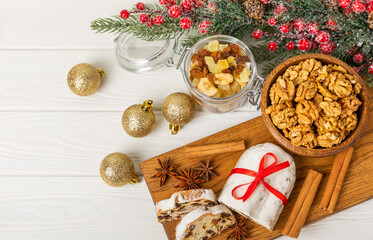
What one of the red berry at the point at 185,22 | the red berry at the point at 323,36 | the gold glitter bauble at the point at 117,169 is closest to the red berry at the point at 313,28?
the red berry at the point at 323,36

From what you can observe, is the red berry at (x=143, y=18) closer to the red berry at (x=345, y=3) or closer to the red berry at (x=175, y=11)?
the red berry at (x=175, y=11)

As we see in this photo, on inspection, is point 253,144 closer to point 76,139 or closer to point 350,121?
point 350,121

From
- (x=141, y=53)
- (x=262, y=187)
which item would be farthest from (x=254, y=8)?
(x=262, y=187)

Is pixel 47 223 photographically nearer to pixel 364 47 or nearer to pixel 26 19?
pixel 26 19

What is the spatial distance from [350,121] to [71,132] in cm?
102

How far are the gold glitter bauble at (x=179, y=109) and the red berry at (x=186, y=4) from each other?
302 mm

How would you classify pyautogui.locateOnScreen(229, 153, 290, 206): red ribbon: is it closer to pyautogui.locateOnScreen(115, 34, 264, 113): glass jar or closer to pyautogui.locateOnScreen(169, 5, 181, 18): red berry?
pyautogui.locateOnScreen(115, 34, 264, 113): glass jar

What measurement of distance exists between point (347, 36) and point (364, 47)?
0.07 m

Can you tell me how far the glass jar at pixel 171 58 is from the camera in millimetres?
1253

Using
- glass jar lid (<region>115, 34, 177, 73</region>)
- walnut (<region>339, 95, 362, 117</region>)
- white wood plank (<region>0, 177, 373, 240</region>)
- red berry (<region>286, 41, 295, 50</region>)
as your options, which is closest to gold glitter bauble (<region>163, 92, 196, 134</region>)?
glass jar lid (<region>115, 34, 177, 73</region>)

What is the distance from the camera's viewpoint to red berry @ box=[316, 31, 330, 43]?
114cm

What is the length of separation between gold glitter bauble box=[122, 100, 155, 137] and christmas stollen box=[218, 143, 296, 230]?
1.19 feet

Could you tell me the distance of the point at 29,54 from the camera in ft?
4.91

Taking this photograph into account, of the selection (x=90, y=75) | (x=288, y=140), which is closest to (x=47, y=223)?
(x=90, y=75)
